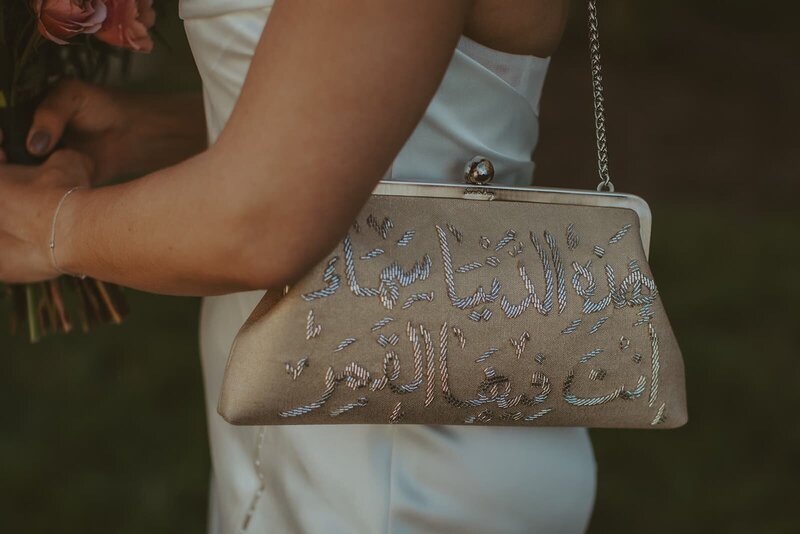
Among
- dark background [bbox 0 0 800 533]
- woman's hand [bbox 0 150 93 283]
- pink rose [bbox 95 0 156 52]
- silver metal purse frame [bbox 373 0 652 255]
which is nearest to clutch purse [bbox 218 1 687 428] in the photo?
silver metal purse frame [bbox 373 0 652 255]

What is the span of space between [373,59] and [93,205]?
1.34ft

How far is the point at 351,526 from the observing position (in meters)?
1.33

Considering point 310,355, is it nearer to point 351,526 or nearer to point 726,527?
point 351,526

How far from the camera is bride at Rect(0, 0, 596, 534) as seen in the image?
3.00 feet

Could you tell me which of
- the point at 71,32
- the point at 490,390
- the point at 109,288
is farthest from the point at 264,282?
the point at 109,288

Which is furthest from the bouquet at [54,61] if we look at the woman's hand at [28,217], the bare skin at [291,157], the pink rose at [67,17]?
the bare skin at [291,157]

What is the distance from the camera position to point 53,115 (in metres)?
1.57

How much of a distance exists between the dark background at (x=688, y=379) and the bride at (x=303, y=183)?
0.51 meters

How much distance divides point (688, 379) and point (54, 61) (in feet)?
9.94

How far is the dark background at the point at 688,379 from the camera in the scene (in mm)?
3305

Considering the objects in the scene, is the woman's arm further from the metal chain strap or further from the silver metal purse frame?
the metal chain strap

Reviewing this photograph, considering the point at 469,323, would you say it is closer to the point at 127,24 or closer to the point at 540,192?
the point at 540,192

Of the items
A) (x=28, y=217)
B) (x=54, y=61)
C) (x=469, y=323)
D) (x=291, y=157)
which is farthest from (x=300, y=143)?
(x=54, y=61)

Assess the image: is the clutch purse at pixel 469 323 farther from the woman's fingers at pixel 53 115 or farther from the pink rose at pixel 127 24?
the woman's fingers at pixel 53 115
